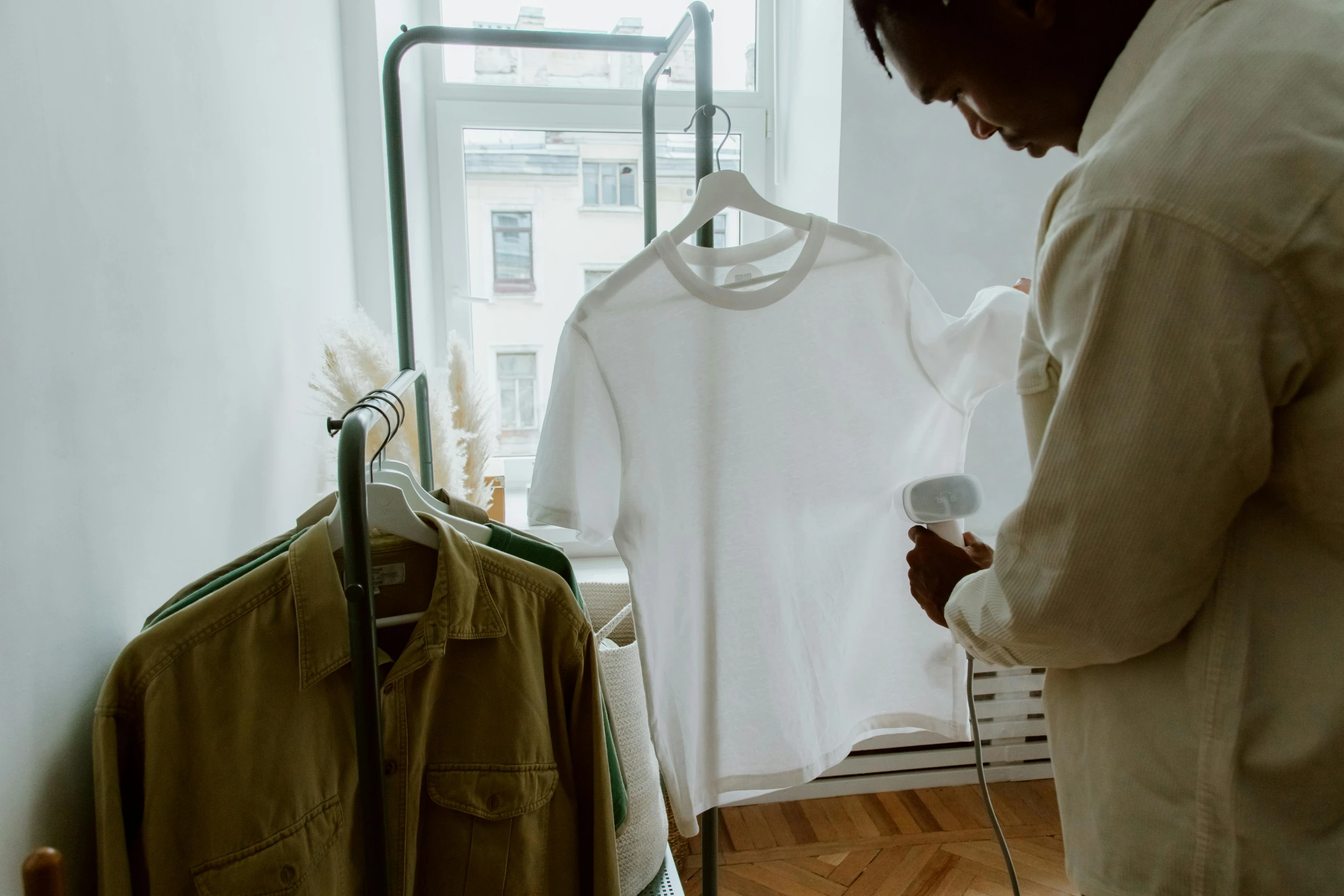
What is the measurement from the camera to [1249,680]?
61cm

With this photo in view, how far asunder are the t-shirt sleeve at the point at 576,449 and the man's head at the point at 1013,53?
441mm

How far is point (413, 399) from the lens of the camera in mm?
1826

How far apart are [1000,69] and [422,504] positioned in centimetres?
74

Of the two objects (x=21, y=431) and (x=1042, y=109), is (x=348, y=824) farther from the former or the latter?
(x=1042, y=109)

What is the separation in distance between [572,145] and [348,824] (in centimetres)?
195

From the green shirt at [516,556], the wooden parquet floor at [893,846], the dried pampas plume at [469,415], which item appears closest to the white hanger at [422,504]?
the green shirt at [516,556]

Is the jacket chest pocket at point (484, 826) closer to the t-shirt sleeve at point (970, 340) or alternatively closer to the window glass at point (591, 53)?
the t-shirt sleeve at point (970, 340)

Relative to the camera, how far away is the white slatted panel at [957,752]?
223cm

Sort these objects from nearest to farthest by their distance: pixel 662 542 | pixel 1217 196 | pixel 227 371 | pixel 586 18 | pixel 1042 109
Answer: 1. pixel 1217 196
2. pixel 1042 109
3. pixel 662 542
4. pixel 227 371
5. pixel 586 18

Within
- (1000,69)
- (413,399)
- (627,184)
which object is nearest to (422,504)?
(1000,69)

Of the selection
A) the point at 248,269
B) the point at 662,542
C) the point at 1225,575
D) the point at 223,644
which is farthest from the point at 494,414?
the point at 1225,575

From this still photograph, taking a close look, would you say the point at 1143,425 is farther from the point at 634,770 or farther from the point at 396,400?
the point at 634,770

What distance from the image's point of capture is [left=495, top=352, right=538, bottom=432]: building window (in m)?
2.55

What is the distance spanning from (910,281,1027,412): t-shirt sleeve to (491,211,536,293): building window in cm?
163
